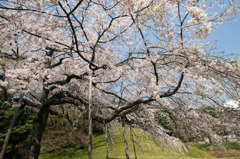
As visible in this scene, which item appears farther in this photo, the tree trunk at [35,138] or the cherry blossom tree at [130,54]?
the tree trunk at [35,138]

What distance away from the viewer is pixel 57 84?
6.41 meters

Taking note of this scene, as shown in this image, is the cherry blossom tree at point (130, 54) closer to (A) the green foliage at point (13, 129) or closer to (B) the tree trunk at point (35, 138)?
(B) the tree trunk at point (35, 138)

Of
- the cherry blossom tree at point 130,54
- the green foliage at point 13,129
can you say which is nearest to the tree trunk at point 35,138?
the cherry blossom tree at point 130,54

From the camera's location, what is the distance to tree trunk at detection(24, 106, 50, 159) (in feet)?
19.2

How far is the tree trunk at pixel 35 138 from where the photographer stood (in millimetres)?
5855

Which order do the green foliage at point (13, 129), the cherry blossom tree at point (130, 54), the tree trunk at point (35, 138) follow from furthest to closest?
the green foliage at point (13, 129) < the tree trunk at point (35, 138) < the cherry blossom tree at point (130, 54)

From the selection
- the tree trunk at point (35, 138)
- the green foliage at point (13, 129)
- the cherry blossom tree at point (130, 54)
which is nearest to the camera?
the cherry blossom tree at point (130, 54)

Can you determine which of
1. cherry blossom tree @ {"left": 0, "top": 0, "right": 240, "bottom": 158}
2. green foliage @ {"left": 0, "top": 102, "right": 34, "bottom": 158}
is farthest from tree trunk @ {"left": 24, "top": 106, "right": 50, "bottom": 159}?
green foliage @ {"left": 0, "top": 102, "right": 34, "bottom": 158}

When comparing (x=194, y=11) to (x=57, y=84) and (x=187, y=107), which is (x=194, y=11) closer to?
(x=187, y=107)

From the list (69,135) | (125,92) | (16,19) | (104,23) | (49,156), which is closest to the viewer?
(16,19)

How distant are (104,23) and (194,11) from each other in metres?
3.26

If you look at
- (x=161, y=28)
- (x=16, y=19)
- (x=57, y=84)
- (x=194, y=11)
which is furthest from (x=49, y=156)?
(x=194, y=11)

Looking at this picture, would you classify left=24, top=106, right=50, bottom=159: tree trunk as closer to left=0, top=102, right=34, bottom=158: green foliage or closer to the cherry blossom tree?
the cherry blossom tree

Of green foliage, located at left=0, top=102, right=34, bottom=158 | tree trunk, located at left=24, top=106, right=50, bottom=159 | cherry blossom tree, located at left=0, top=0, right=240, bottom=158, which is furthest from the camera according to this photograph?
green foliage, located at left=0, top=102, right=34, bottom=158
